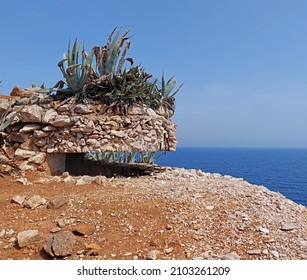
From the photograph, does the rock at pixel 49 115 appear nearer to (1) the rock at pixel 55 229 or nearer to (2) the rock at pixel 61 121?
(2) the rock at pixel 61 121

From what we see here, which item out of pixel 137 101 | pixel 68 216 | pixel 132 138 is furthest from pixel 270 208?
pixel 137 101

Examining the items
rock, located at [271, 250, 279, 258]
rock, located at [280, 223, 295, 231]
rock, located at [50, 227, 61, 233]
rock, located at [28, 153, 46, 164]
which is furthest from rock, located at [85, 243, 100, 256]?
rock, located at [28, 153, 46, 164]

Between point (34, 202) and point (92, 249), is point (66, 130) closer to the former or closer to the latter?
point (34, 202)

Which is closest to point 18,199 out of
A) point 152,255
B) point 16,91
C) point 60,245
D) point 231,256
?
point 60,245

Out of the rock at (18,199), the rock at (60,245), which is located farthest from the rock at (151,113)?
the rock at (60,245)

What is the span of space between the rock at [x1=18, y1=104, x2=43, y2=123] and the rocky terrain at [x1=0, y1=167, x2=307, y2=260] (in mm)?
1810

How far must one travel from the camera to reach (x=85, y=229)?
11.8 ft

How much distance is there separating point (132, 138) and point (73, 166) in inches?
102

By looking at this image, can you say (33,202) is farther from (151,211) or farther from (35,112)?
(35,112)

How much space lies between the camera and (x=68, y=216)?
4000mm

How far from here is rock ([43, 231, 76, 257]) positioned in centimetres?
315

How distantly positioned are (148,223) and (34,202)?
1.80m

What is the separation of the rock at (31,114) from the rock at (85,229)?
149 inches

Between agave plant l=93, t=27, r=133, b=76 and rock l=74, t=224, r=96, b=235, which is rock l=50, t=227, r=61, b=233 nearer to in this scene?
rock l=74, t=224, r=96, b=235
